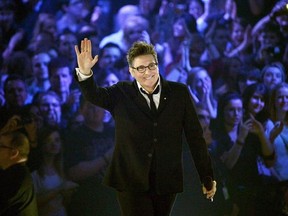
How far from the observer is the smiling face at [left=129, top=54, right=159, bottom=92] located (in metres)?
1.93

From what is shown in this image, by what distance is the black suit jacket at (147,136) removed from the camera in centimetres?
193

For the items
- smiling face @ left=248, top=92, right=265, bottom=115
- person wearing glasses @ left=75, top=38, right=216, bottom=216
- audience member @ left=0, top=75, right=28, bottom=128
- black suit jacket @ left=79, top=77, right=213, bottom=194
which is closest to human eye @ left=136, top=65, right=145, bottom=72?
person wearing glasses @ left=75, top=38, right=216, bottom=216

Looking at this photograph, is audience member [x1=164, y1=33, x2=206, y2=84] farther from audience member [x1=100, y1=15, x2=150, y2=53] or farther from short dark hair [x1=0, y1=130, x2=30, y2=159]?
short dark hair [x1=0, y1=130, x2=30, y2=159]

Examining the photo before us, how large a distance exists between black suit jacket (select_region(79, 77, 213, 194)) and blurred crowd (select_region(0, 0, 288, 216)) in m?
1.60

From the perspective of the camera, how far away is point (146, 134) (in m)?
1.95

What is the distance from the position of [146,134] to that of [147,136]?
1 cm

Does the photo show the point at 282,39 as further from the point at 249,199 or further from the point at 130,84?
the point at 130,84

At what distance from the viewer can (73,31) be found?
11.9 feet

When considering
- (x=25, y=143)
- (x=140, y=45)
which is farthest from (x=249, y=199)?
(x=140, y=45)

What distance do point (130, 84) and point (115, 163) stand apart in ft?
1.26

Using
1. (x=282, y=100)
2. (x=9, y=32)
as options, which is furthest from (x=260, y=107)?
(x=9, y=32)

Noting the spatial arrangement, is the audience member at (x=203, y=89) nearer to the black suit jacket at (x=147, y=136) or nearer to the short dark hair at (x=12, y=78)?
the short dark hair at (x=12, y=78)

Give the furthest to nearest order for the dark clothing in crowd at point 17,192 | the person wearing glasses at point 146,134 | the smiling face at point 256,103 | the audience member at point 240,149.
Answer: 1. the smiling face at point 256,103
2. the audience member at point 240,149
3. the dark clothing in crowd at point 17,192
4. the person wearing glasses at point 146,134

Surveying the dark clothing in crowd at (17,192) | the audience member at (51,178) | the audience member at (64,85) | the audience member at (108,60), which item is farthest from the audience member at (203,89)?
the dark clothing in crowd at (17,192)
